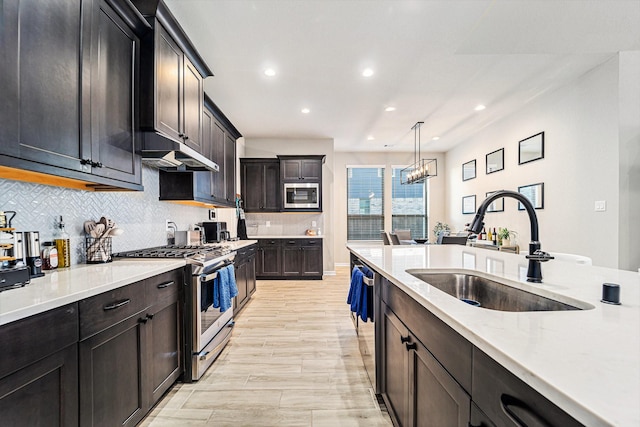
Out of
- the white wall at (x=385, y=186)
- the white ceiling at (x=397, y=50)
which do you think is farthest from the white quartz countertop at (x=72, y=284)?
the white wall at (x=385, y=186)

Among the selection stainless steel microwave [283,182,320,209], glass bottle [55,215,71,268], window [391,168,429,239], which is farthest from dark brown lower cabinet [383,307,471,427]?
window [391,168,429,239]

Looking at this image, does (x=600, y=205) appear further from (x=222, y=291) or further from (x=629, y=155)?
(x=222, y=291)

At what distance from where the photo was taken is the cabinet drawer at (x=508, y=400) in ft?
1.71

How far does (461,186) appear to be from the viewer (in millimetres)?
6688

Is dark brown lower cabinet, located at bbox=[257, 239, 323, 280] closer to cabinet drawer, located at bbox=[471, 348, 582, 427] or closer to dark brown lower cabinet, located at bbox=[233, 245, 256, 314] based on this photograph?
dark brown lower cabinet, located at bbox=[233, 245, 256, 314]

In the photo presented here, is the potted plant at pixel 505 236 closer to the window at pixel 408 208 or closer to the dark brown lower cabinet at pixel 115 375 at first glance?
the window at pixel 408 208

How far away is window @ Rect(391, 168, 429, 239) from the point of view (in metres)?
7.72

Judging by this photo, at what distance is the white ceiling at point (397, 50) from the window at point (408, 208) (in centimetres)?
301

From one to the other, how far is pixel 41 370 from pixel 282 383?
1.48 m

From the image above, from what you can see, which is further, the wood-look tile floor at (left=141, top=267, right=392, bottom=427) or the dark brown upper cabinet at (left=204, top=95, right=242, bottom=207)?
the dark brown upper cabinet at (left=204, top=95, right=242, bottom=207)

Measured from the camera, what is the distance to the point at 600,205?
3359 millimetres

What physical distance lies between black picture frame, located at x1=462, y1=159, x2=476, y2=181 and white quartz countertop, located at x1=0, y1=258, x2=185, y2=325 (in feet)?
19.5

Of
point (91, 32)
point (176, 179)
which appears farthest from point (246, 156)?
point (91, 32)

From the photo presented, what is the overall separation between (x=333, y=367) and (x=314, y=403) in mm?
474
